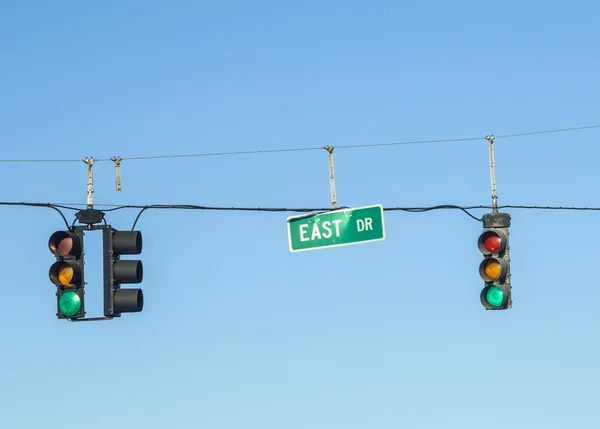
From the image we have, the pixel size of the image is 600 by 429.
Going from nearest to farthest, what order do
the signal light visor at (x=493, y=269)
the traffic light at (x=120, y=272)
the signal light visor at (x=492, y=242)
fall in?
the traffic light at (x=120, y=272) → the signal light visor at (x=493, y=269) → the signal light visor at (x=492, y=242)

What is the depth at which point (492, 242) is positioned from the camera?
1521 cm

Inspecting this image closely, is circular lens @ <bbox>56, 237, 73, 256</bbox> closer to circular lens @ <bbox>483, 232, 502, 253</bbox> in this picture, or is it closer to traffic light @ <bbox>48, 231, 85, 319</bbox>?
traffic light @ <bbox>48, 231, 85, 319</bbox>

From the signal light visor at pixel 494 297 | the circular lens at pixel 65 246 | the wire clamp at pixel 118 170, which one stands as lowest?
the signal light visor at pixel 494 297

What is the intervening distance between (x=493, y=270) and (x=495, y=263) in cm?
10

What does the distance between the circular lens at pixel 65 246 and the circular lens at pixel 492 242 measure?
5.67m

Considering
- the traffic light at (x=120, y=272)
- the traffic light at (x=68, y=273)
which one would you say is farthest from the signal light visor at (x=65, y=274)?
the traffic light at (x=120, y=272)

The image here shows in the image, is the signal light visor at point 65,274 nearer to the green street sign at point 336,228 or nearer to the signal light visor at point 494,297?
the green street sign at point 336,228

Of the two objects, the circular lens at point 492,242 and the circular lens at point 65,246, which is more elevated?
the circular lens at point 65,246

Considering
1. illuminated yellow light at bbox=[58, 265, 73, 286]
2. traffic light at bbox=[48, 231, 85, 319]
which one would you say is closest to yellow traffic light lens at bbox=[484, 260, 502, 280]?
traffic light at bbox=[48, 231, 85, 319]

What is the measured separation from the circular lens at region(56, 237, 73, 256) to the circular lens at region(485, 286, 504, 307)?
18.6 ft

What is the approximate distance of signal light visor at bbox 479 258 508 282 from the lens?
1504cm

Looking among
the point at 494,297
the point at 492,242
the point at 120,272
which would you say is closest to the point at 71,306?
the point at 120,272

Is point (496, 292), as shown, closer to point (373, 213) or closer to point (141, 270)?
point (373, 213)

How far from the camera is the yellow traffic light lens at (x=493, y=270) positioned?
15039 mm
